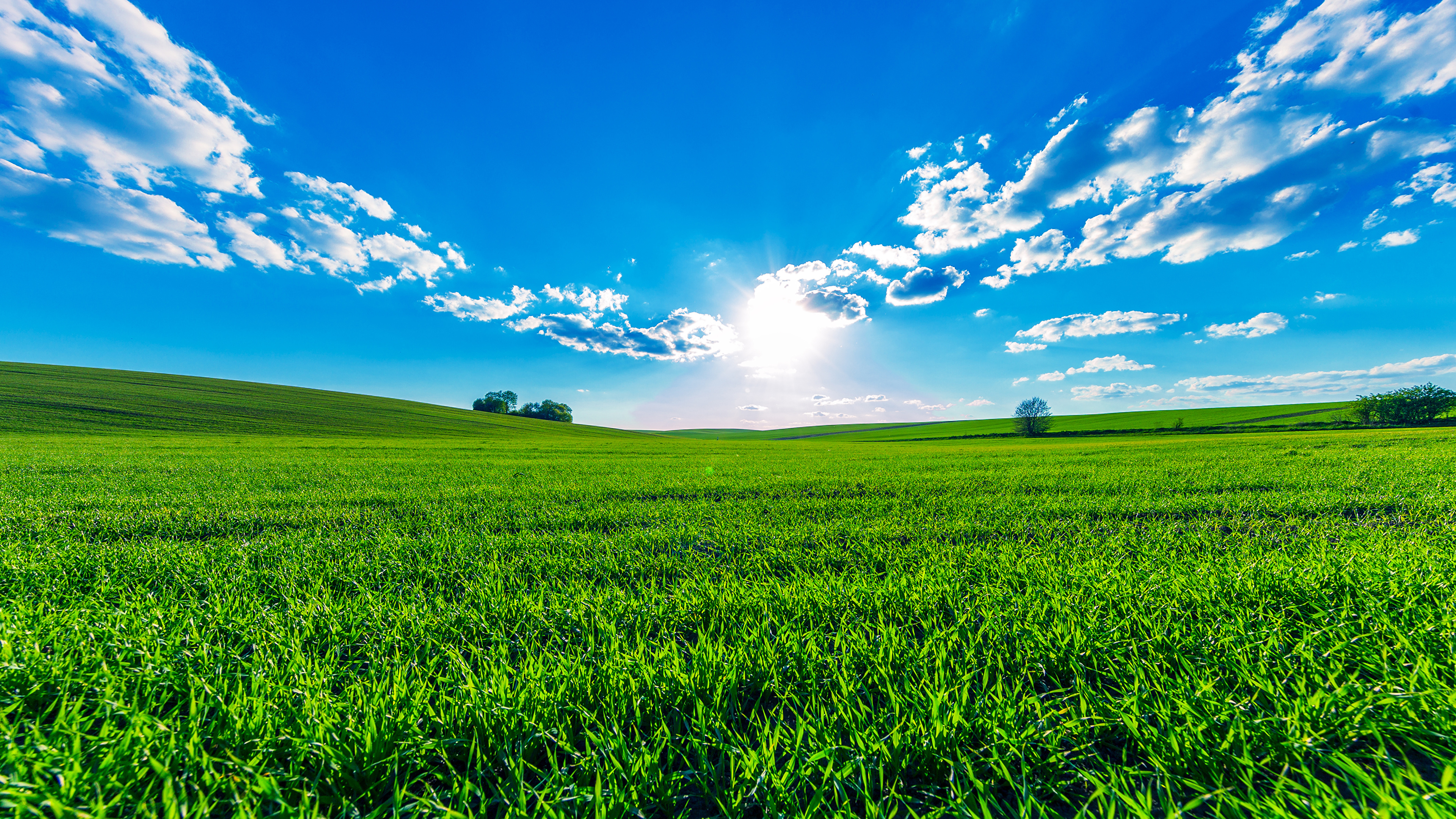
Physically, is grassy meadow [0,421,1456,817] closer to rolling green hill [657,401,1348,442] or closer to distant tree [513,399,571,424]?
rolling green hill [657,401,1348,442]

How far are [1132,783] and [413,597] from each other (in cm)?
328

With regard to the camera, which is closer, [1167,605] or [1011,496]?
[1167,605]

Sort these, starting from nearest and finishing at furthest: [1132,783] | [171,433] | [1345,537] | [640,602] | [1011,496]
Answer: [1132,783]
[640,602]
[1345,537]
[1011,496]
[171,433]

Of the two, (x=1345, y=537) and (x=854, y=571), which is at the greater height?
(x=1345, y=537)

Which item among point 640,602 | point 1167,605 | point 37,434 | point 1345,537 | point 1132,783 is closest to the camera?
point 1132,783

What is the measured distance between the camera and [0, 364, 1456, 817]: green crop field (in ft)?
4.32

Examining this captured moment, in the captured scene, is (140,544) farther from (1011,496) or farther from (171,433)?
(171,433)

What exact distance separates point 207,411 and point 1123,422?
116 metres

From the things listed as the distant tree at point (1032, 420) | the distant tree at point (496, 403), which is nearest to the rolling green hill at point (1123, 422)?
the distant tree at point (1032, 420)

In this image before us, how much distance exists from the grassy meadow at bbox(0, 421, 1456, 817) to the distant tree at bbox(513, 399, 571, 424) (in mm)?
100497

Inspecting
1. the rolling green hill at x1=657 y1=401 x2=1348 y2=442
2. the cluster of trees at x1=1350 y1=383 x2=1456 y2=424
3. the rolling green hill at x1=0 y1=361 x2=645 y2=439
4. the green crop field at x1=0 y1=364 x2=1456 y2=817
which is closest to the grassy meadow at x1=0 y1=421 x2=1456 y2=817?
the green crop field at x1=0 y1=364 x2=1456 y2=817

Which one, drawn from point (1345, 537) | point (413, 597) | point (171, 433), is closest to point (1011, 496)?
point (1345, 537)

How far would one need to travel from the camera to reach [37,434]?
2894 cm

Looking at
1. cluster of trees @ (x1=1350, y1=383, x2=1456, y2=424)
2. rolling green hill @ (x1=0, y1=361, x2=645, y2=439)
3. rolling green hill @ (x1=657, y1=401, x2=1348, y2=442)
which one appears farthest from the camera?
rolling green hill @ (x1=657, y1=401, x2=1348, y2=442)
